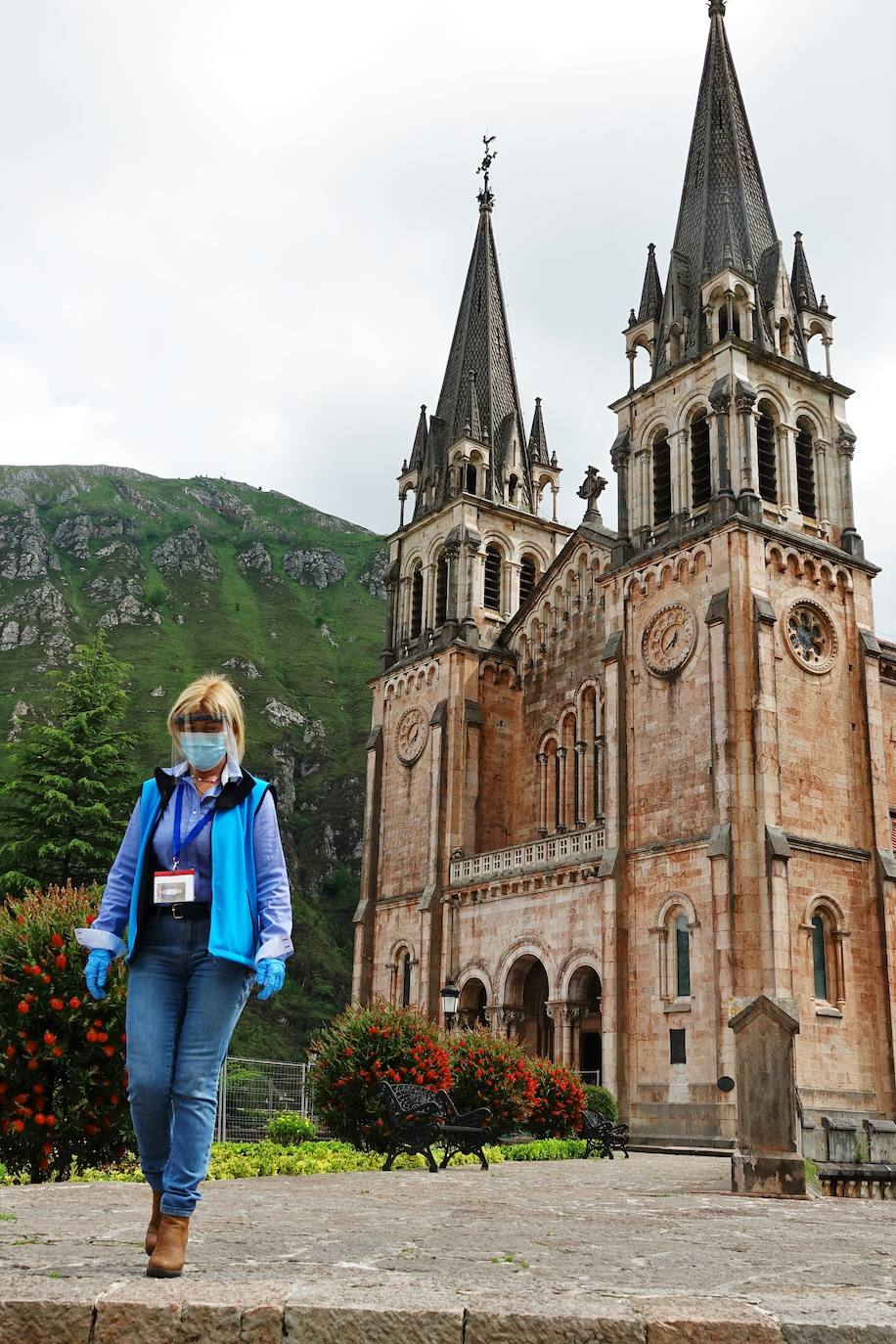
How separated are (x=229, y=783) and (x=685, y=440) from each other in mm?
28727

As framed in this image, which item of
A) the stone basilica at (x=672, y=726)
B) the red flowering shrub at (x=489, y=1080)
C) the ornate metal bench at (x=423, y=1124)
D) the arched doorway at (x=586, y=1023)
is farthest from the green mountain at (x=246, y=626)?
the ornate metal bench at (x=423, y=1124)

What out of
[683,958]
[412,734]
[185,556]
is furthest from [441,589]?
[185,556]

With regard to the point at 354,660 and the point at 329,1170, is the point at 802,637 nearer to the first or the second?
the point at 329,1170

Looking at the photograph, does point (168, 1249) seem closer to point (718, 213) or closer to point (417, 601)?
point (718, 213)

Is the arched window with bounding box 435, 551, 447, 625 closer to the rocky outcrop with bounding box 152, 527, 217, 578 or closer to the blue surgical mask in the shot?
the blue surgical mask

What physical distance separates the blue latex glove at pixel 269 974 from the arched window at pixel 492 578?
36164mm

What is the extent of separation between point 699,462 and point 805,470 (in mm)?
2865

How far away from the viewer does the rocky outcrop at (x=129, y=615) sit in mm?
98000

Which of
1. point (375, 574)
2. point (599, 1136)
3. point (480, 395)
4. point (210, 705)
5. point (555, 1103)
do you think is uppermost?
point (375, 574)

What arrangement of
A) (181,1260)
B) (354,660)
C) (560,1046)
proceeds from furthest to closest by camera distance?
(354,660), (560,1046), (181,1260)

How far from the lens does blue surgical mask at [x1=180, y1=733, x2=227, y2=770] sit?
18.9ft

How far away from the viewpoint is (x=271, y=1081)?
2838 cm

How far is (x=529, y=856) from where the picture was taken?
33.7m

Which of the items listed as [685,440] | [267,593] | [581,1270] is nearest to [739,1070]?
[581,1270]
